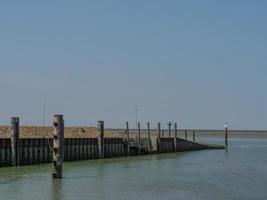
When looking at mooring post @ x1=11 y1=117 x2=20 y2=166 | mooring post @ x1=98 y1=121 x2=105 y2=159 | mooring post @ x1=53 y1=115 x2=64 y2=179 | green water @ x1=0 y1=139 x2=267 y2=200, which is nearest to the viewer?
green water @ x1=0 y1=139 x2=267 y2=200

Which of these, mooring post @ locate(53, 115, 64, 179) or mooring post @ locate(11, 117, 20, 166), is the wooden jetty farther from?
mooring post @ locate(53, 115, 64, 179)

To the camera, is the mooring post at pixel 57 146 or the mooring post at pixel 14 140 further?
the mooring post at pixel 14 140

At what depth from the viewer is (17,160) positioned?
50344mm

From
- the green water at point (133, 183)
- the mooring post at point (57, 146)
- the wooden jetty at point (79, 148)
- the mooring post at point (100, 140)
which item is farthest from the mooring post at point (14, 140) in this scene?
the mooring post at point (100, 140)

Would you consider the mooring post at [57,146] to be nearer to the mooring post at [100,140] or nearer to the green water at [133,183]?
the green water at [133,183]

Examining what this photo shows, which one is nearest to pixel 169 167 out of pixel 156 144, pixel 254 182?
pixel 254 182

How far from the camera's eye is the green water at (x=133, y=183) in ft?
111

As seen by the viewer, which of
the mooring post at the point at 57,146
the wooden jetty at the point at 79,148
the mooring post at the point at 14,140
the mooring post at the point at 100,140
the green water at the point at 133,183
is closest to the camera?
the green water at the point at 133,183

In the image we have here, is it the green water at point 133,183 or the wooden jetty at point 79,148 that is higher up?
the wooden jetty at point 79,148

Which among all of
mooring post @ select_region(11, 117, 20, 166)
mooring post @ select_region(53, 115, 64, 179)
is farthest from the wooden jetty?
mooring post @ select_region(53, 115, 64, 179)

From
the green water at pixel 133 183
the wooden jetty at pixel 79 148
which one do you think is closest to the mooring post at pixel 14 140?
the wooden jetty at pixel 79 148

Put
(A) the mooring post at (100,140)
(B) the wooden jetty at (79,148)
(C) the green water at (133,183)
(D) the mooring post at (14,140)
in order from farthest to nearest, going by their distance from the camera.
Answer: (A) the mooring post at (100,140) → (B) the wooden jetty at (79,148) → (D) the mooring post at (14,140) → (C) the green water at (133,183)

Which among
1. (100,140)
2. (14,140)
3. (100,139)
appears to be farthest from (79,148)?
(14,140)

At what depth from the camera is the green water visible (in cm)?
3369
